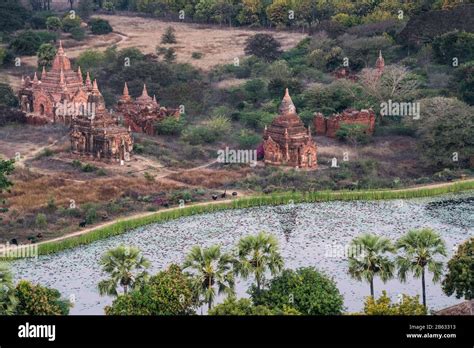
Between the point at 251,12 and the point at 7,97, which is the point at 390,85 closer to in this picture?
the point at 7,97

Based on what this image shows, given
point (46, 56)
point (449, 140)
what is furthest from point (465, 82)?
point (46, 56)

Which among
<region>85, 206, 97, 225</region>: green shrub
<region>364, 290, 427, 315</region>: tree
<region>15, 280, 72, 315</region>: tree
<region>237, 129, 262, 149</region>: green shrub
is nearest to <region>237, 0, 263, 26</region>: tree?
<region>237, 129, 262, 149</region>: green shrub

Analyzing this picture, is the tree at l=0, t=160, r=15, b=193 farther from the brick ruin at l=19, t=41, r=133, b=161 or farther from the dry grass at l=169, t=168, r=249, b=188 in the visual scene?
the brick ruin at l=19, t=41, r=133, b=161

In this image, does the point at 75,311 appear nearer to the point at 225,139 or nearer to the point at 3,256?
the point at 3,256

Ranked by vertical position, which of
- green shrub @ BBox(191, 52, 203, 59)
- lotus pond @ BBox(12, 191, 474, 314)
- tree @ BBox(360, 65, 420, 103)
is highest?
green shrub @ BBox(191, 52, 203, 59)

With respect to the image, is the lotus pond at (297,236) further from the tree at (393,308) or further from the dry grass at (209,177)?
the tree at (393,308)

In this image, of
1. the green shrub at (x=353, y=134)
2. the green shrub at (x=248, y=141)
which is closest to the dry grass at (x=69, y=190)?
the green shrub at (x=248, y=141)
